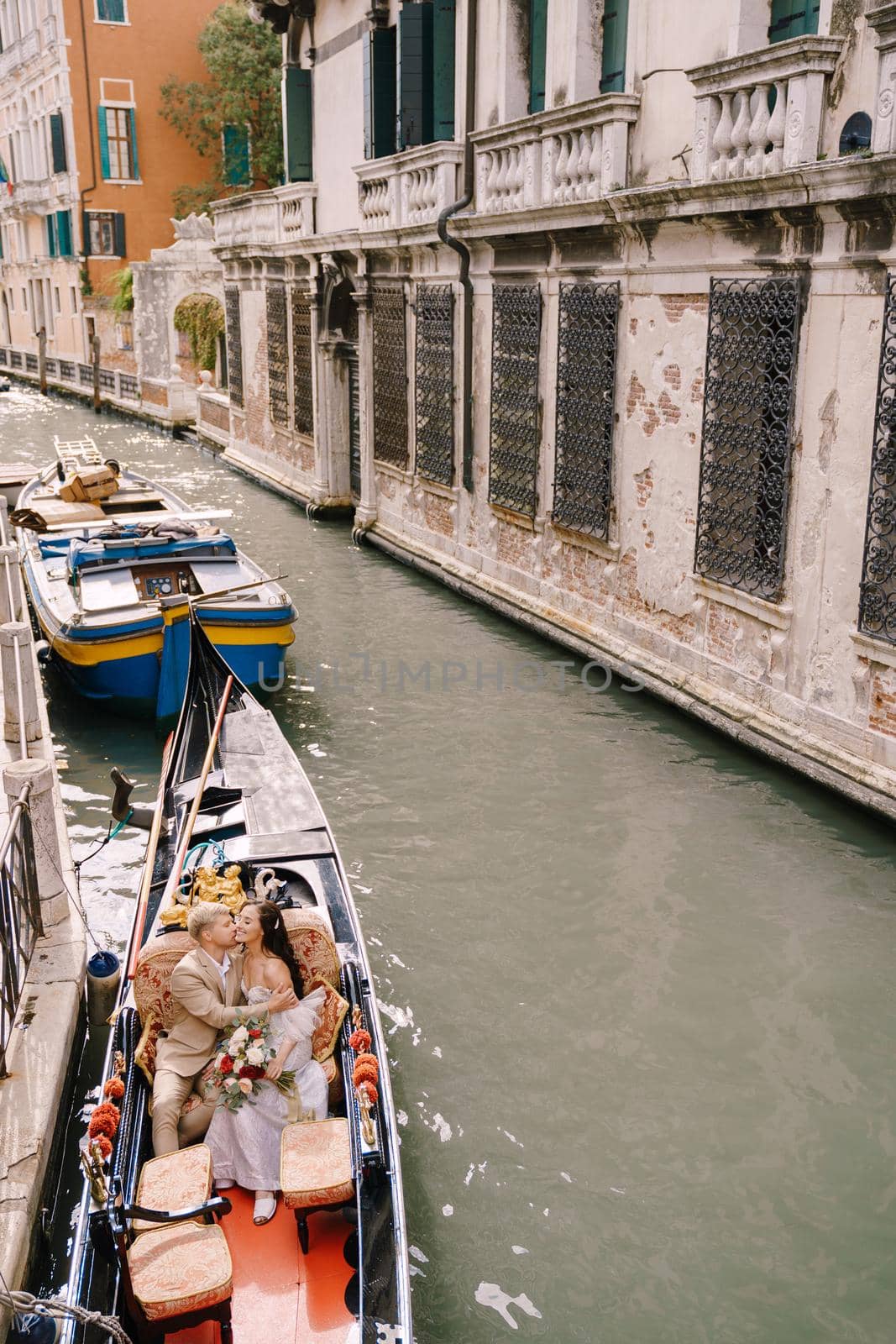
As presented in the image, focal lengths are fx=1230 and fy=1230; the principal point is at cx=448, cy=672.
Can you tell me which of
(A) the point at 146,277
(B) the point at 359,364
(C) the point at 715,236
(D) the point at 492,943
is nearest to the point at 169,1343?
(D) the point at 492,943

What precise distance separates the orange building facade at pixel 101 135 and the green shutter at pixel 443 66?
1861cm

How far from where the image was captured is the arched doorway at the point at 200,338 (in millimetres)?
24422

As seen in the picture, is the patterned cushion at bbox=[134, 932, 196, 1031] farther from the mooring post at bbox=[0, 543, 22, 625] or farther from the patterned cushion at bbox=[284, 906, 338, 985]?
the mooring post at bbox=[0, 543, 22, 625]

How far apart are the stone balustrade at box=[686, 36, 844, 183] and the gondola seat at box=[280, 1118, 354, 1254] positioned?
517 cm

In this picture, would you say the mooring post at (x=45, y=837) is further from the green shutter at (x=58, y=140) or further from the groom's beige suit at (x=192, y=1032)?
the green shutter at (x=58, y=140)

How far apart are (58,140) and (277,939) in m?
29.8

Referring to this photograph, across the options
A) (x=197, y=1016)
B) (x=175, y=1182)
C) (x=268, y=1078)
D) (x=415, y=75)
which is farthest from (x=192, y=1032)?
(x=415, y=75)

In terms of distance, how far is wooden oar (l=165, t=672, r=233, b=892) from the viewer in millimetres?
4879

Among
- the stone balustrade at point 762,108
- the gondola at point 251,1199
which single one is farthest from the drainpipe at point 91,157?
the gondola at point 251,1199

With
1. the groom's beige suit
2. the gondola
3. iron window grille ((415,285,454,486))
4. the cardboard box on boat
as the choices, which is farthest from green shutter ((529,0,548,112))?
the groom's beige suit

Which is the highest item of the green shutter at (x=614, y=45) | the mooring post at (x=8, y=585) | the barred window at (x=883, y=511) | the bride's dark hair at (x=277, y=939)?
the green shutter at (x=614, y=45)

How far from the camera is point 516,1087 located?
450 centimetres

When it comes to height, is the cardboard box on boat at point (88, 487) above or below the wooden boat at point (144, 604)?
above

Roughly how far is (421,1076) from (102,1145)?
1401 mm
